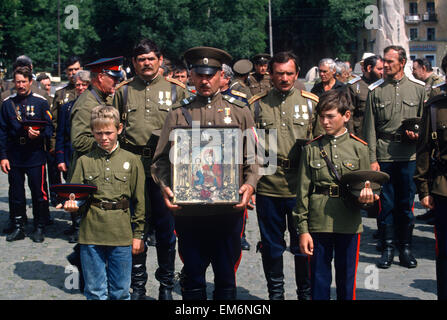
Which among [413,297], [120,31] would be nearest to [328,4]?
[120,31]

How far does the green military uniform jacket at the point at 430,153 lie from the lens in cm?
598

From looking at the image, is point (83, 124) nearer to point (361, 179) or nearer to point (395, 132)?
point (361, 179)

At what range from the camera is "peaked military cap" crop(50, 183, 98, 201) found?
19.7 ft

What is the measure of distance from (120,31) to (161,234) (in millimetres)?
68955

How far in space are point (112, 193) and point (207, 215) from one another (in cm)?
116

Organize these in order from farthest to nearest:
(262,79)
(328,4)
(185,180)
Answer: (328,4)
(262,79)
(185,180)

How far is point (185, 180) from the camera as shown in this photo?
207 inches

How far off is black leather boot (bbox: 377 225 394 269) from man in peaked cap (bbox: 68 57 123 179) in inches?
145

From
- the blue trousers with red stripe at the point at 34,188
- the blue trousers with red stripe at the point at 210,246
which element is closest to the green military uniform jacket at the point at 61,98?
the blue trousers with red stripe at the point at 34,188

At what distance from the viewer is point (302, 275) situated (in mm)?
6547

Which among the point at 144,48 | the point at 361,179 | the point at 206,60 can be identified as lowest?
the point at 361,179

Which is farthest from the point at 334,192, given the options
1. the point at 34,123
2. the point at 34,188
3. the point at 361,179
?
the point at 34,188

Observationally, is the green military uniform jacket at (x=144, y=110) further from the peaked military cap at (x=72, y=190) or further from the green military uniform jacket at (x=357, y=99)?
the green military uniform jacket at (x=357, y=99)

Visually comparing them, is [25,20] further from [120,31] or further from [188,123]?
[188,123]
